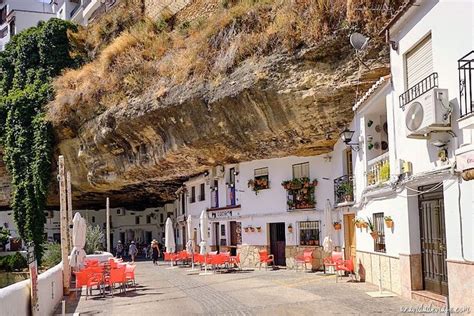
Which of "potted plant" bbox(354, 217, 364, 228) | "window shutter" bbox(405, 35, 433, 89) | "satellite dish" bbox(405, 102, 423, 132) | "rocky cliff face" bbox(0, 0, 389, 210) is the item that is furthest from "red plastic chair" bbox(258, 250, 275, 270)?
"satellite dish" bbox(405, 102, 423, 132)

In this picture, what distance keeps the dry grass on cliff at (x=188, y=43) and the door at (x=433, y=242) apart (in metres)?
6.22

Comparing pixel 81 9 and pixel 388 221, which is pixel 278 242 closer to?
pixel 388 221

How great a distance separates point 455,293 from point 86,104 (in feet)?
74.1

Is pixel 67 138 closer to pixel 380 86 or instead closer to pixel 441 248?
pixel 380 86

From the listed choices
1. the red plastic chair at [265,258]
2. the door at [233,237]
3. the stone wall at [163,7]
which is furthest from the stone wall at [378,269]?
the stone wall at [163,7]

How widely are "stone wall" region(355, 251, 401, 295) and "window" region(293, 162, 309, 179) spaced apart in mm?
6396

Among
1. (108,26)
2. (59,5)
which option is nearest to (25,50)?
(108,26)

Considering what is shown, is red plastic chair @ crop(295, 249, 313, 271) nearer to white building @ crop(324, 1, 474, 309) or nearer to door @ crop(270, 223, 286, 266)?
door @ crop(270, 223, 286, 266)

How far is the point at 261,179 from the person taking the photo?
2509 cm

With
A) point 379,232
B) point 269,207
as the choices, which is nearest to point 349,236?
point 379,232

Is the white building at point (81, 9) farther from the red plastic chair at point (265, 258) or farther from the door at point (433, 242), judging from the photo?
the door at point (433, 242)

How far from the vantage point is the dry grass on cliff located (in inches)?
674

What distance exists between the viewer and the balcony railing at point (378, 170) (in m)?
14.2

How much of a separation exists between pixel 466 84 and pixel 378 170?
6.21 meters
